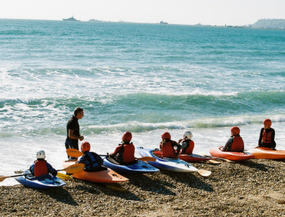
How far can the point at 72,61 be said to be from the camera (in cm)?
2947

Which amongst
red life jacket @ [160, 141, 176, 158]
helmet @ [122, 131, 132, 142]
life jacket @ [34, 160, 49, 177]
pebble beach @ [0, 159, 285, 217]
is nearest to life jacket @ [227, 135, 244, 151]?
pebble beach @ [0, 159, 285, 217]

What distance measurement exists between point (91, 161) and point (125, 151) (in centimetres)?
87

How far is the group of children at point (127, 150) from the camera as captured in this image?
21.8ft

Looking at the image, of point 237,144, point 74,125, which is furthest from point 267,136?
point 74,125

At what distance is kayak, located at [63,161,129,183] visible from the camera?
6.80 m

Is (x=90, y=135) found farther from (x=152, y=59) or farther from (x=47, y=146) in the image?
(x=152, y=59)

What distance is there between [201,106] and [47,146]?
9.51 meters

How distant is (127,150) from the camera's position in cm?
755

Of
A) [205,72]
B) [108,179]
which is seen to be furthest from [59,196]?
[205,72]

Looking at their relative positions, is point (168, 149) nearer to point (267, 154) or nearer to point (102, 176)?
point (102, 176)

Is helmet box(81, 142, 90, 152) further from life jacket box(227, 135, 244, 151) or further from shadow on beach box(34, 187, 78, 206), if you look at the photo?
life jacket box(227, 135, 244, 151)

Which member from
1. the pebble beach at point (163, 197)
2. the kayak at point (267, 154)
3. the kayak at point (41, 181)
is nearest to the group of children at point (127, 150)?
the kayak at point (41, 181)

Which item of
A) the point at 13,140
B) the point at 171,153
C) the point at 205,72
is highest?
the point at 205,72

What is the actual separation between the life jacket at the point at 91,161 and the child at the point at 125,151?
0.60 meters
